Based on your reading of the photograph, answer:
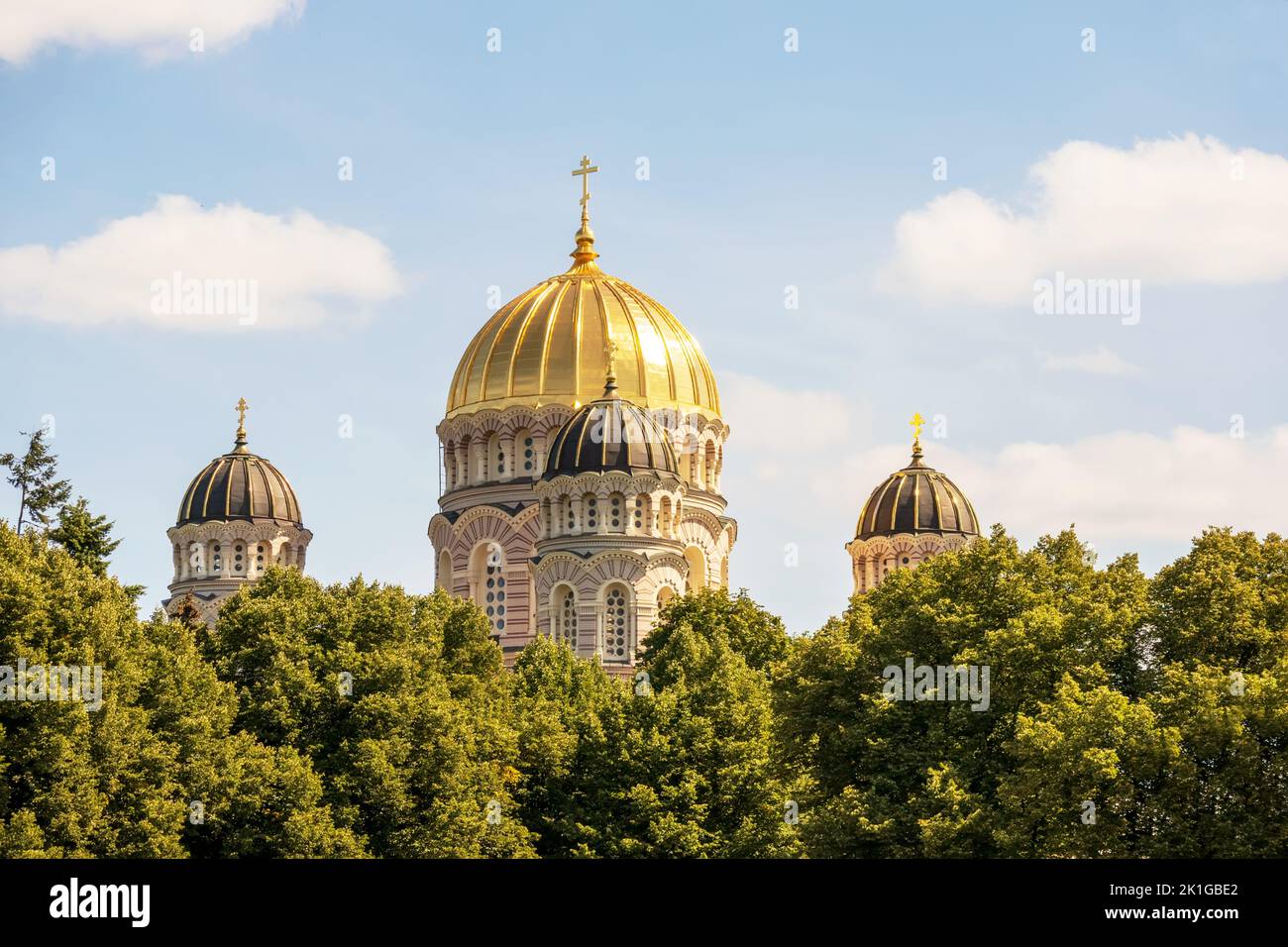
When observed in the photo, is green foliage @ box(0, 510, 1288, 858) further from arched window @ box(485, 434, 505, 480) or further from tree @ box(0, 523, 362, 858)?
arched window @ box(485, 434, 505, 480)

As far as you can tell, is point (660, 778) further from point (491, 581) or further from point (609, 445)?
A: point (491, 581)

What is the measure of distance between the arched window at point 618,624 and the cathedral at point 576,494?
7 centimetres

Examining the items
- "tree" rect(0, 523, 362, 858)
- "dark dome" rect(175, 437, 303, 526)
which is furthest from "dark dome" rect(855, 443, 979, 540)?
"tree" rect(0, 523, 362, 858)

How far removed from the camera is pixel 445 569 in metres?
94.7

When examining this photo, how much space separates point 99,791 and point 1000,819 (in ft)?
61.4

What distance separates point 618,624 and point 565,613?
2.29 m

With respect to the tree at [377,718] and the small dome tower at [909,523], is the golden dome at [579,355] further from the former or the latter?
the tree at [377,718]

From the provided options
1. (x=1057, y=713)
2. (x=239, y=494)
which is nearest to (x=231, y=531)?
(x=239, y=494)

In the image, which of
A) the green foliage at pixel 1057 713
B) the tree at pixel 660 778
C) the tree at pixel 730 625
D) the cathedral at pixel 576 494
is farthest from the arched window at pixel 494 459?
the green foliage at pixel 1057 713

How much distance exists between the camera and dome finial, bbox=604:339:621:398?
3533 inches

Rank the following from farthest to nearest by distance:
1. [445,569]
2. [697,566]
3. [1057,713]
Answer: [697,566]
[445,569]
[1057,713]

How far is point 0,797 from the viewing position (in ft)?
146
